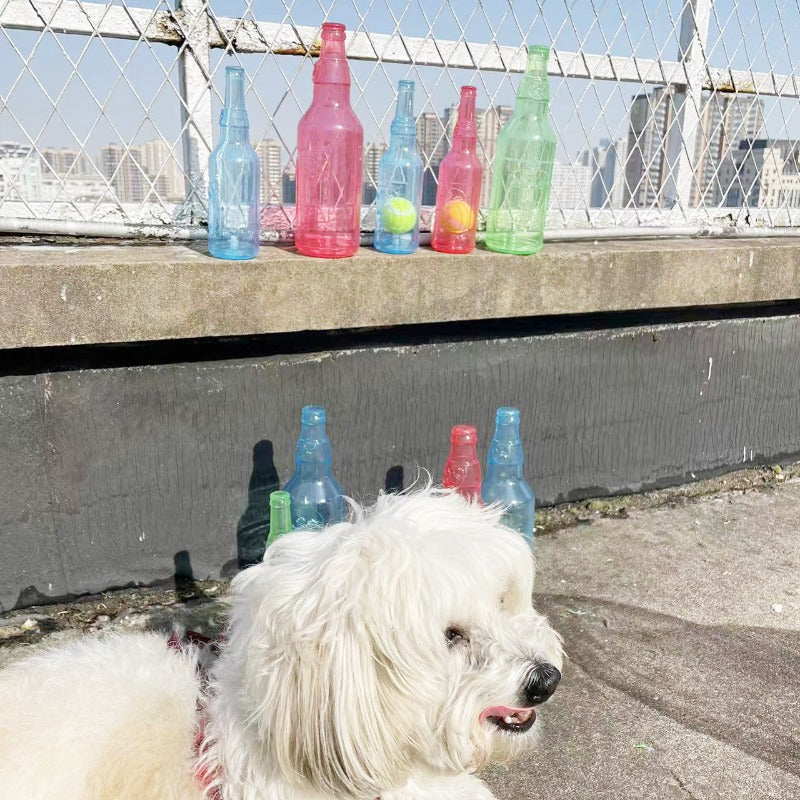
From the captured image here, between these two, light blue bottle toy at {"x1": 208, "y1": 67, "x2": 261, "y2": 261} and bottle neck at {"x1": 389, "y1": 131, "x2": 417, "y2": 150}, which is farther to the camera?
bottle neck at {"x1": 389, "y1": 131, "x2": 417, "y2": 150}

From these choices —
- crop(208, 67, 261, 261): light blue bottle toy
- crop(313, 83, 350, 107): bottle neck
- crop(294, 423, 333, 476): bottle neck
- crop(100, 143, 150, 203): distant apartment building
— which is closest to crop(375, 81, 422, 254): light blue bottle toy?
crop(313, 83, 350, 107): bottle neck

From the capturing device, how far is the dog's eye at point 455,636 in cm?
155

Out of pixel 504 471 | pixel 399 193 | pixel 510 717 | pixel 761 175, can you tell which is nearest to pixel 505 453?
pixel 504 471

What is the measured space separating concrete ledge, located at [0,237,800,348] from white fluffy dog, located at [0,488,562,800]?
3.92ft

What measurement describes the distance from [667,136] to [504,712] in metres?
3.12

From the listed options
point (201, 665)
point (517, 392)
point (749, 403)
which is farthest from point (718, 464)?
point (201, 665)

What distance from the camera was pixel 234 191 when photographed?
2.84 m

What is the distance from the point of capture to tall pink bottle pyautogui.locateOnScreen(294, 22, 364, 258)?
8.89ft

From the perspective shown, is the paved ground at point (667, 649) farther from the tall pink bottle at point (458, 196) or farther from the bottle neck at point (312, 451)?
the tall pink bottle at point (458, 196)

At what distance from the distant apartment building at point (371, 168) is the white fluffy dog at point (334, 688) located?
6.12 ft

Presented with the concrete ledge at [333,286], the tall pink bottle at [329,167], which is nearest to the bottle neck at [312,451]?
the concrete ledge at [333,286]

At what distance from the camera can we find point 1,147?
2.75m

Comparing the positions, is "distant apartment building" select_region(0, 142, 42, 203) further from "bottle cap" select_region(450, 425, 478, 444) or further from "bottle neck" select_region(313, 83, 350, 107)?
"bottle cap" select_region(450, 425, 478, 444)

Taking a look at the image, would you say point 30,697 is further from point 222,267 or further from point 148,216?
point 148,216
